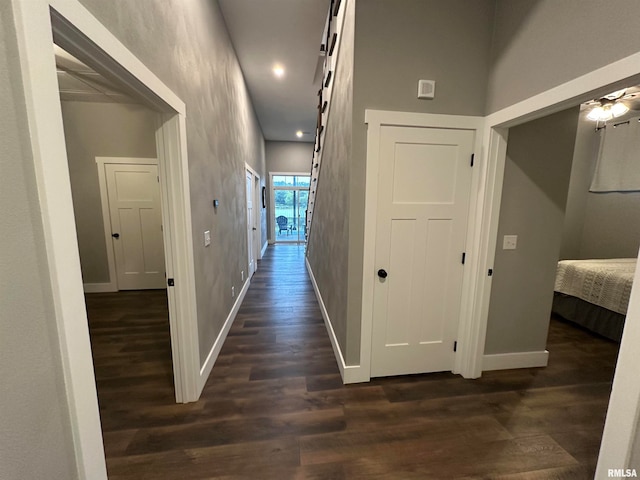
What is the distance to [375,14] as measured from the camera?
1.73 m

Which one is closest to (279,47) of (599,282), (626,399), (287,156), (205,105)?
(205,105)

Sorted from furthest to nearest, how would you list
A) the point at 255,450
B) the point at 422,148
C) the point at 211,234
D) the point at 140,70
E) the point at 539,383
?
the point at 211,234
the point at 539,383
the point at 422,148
the point at 255,450
the point at 140,70

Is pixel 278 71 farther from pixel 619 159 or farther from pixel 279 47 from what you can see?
pixel 619 159

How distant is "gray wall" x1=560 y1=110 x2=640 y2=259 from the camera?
4289mm

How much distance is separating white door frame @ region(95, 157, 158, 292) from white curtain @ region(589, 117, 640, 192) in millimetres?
7445

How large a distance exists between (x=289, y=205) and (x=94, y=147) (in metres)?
5.35

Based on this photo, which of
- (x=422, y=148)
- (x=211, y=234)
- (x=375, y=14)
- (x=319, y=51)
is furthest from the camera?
(x=319, y=51)

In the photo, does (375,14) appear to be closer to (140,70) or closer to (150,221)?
(140,70)

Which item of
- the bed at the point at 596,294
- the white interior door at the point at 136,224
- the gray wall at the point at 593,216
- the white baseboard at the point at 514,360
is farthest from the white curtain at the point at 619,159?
the white interior door at the point at 136,224

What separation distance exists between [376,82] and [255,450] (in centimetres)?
252

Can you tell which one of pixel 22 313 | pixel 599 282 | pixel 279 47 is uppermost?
pixel 279 47

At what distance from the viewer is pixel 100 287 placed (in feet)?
13.5

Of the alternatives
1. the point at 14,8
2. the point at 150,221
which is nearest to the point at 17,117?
the point at 14,8

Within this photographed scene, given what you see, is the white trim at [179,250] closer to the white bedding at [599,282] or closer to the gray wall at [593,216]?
the white bedding at [599,282]
